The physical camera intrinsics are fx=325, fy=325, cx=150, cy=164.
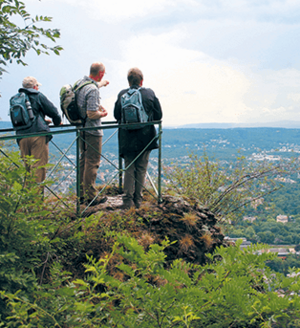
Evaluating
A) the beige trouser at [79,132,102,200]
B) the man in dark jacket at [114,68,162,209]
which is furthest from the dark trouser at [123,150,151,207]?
the beige trouser at [79,132,102,200]

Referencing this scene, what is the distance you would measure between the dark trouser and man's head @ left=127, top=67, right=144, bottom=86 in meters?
1.18

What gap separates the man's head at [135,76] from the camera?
5352 mm

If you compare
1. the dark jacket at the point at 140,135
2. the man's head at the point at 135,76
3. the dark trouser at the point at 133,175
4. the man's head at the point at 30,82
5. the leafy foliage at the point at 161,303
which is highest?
the man's head at the point at 135,76

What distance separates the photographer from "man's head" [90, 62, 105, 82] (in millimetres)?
5102

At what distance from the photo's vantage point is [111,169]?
19.7 feet

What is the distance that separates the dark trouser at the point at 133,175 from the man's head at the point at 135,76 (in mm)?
1182

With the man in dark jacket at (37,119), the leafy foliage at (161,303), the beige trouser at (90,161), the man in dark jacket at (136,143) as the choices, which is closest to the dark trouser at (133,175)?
the man in dark jacket at (136,143)

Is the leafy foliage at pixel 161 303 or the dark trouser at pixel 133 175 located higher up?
the dark trouser at pixel 133 175

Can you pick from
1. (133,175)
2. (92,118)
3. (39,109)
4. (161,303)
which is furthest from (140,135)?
(161,303)

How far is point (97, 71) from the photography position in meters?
5.11

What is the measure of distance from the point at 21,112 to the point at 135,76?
188 cm

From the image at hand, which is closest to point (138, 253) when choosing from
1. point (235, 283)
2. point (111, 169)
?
point (235, 283)

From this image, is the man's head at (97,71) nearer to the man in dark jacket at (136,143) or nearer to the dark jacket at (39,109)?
the man in dark jacket at (136,143)

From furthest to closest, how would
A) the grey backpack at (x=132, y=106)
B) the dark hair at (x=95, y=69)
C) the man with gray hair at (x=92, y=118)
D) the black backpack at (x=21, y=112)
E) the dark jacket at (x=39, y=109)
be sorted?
the grey backpack at (x=132, y=106) → the dark hair at (x=95, y=69) → the man with gray hair at (x=92, y=118) → the dark jacket at (x=39, y=109) → the black backpack at (x=21, y=112)
